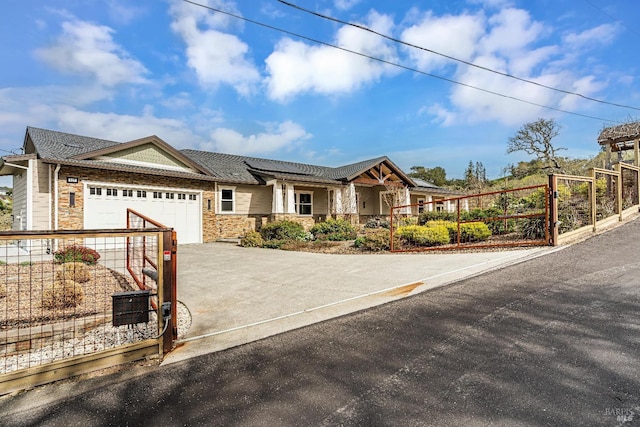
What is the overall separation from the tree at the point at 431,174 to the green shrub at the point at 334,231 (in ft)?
90.2

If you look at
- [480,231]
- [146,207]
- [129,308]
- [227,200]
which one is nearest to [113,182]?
[146,207]

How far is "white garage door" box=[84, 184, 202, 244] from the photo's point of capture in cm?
1172

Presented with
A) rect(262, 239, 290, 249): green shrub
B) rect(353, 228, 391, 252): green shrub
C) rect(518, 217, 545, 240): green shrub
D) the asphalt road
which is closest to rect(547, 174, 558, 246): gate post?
rect(518, 217, 545, 240): green shrub

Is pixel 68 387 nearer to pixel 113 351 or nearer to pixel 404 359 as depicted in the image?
pixel 113 351

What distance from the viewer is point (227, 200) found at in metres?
16.0

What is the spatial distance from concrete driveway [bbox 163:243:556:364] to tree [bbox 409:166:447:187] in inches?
1377

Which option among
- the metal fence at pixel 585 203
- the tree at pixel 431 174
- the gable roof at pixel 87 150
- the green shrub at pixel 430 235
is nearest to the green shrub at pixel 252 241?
the gable roof at pixel 87 150

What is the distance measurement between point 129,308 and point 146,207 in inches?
437

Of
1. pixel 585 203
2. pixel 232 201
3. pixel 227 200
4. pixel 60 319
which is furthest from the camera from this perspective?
pixel 232 201

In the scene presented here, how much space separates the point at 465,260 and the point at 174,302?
6.11m

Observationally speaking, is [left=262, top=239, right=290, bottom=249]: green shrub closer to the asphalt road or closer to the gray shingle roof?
the gray shingle roof

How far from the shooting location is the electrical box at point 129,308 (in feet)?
10.9

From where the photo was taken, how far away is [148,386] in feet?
8.64

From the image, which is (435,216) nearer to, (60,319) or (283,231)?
(283,231)
